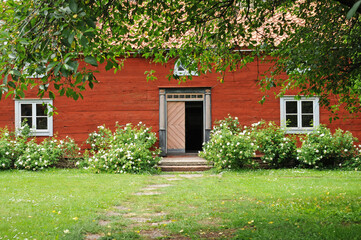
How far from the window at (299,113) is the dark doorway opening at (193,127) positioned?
27.5 feet

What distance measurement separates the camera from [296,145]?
14719 mm

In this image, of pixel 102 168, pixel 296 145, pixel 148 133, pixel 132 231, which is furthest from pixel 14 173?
pixel 296 145

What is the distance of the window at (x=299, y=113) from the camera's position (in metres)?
14.9

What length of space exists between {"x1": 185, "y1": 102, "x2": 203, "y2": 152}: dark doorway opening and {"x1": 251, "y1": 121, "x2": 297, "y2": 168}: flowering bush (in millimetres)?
8873

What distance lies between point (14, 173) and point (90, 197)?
5981 millimetres

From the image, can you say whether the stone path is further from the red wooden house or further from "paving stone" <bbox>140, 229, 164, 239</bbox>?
the red wooden house

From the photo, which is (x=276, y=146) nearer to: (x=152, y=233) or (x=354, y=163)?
(x=354, y=163)

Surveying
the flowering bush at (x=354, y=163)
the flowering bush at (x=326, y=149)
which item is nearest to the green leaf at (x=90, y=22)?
the flowering bush at (x=326, y=149)

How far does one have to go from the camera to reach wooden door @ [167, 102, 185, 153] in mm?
15711

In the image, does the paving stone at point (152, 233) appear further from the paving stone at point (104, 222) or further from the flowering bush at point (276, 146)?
the flowering bush at point (276, 146)

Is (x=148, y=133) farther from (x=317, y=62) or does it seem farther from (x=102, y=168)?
(x=317, y=62)

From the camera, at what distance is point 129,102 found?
15.1 metres

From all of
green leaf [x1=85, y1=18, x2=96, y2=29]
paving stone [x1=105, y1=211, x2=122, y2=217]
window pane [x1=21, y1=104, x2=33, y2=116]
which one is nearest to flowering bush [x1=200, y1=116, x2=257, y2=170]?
paving stone [x1=105, y1=211, x2=122, y2=217]

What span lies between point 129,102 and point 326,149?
765 centimetres
